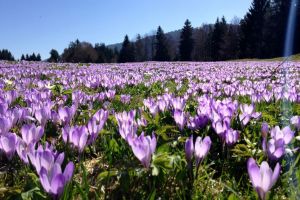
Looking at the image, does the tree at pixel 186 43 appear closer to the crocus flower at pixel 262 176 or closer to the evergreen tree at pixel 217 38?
the evergreen tree at pixel 217 38

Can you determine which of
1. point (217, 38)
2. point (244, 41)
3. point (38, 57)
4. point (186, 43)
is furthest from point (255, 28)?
point (38, 57)

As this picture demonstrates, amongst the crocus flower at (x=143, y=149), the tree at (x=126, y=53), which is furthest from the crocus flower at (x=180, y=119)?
the tree at (x=126, y=53)

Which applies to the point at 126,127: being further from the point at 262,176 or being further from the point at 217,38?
the point at 217,38

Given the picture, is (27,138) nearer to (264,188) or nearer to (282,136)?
(264,188)

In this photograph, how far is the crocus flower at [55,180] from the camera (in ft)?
3.94

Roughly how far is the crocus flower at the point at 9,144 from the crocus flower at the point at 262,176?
1075 mm

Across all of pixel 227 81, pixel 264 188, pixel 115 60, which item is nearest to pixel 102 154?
pixel 264 188

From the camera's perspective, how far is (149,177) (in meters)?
1.67

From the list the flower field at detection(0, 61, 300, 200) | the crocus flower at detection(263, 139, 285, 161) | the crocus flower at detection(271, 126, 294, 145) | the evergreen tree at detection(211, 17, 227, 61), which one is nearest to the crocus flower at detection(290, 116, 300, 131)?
the flower field at detection(0, 61, 300, 200)

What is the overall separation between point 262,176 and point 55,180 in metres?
0.71

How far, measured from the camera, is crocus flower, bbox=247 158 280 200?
3.95 feet

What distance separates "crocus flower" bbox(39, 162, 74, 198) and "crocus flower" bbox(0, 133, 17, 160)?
511 millimetres

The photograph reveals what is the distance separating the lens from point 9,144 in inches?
66.7

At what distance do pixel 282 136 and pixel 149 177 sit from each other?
0.73m
